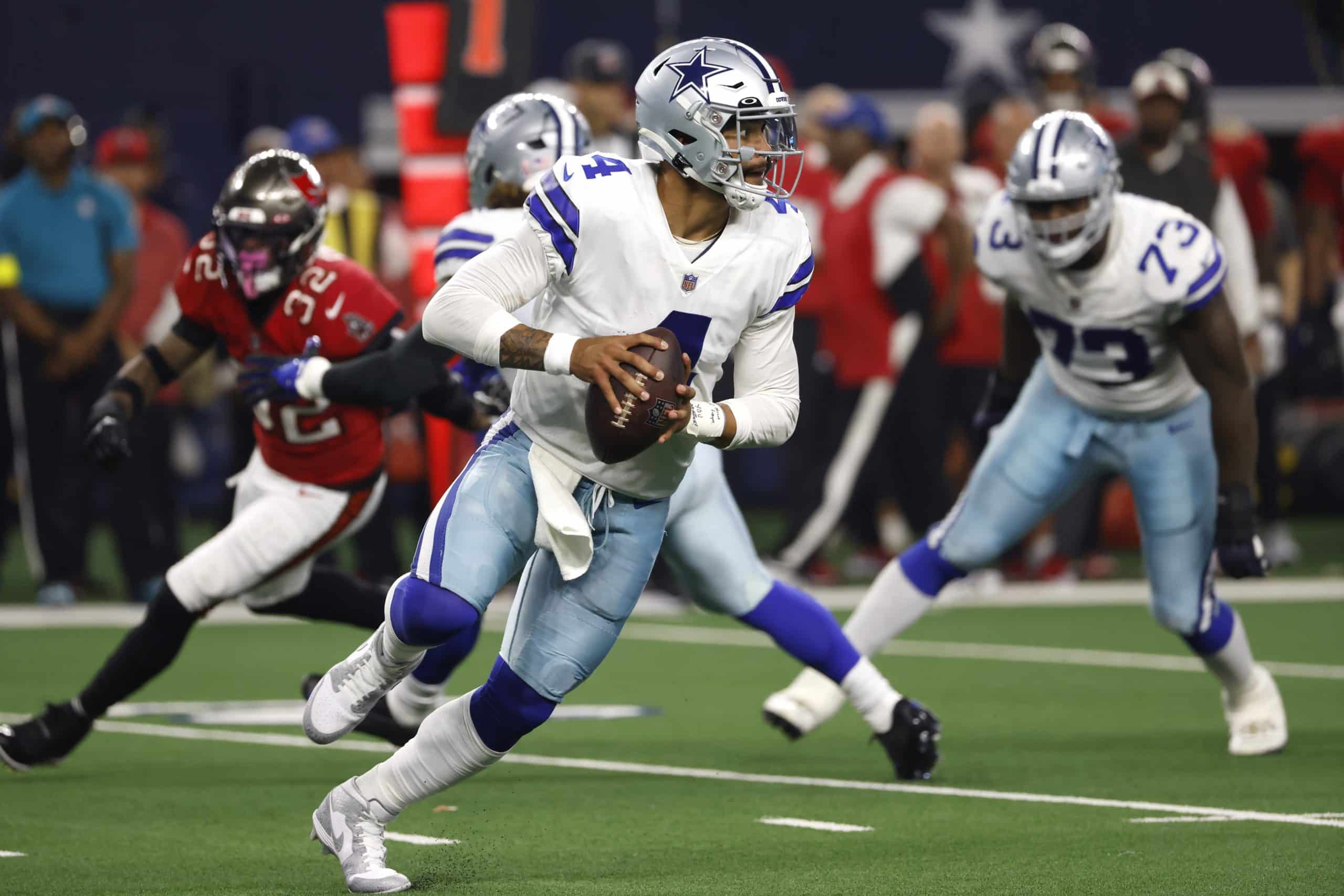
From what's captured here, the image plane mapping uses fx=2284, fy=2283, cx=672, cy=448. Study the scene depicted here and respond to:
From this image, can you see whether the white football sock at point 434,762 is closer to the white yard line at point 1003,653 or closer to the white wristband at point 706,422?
the white wristband at point 706,422

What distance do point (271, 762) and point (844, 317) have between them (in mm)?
5071

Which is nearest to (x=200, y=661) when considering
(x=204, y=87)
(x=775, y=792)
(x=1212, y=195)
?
(x=775, y=792)

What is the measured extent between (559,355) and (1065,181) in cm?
230

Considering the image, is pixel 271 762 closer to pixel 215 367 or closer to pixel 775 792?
pixel 775 792

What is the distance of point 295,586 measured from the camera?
6211 mm

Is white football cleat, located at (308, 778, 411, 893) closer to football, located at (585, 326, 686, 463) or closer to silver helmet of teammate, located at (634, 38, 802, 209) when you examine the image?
football, located at (585, 326, 686, 463)

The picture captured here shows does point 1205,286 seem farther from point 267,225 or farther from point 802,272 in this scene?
point 267,225

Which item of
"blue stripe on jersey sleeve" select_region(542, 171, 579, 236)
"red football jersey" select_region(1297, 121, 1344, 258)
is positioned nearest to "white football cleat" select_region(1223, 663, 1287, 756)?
"blue stripe on jersey sleeve" select_region(542, 171, 579, 236)

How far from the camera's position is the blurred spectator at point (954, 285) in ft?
35.6

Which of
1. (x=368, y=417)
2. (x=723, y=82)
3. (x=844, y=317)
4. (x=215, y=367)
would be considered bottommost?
(x=215, y=367)

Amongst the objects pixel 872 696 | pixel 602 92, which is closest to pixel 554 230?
pixel 872 696

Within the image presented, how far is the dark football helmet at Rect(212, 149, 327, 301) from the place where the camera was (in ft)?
19.7

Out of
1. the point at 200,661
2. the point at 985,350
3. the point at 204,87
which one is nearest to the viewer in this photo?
the point at 200,661

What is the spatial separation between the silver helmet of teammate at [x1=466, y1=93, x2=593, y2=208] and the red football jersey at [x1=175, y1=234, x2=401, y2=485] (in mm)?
465
